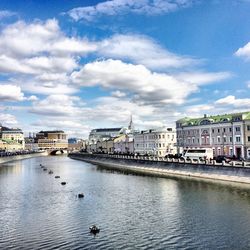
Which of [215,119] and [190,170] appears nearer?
[190,170]

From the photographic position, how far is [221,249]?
33.3 metres

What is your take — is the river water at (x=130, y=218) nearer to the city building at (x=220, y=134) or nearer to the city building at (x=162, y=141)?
the city building at (x=220, y=134)

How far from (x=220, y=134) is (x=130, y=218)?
82.4m

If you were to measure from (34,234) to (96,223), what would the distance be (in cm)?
780

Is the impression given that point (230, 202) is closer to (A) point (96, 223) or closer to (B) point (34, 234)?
(A) point (96, 223)

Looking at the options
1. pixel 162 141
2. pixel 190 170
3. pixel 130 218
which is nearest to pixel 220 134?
pixel 190 170

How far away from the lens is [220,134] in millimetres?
122125

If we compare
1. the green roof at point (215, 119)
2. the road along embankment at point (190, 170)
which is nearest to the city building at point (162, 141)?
the green roof at point (215, 119)

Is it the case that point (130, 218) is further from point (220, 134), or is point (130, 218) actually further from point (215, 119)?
point (215, 119)

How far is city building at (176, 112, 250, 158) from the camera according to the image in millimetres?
112438

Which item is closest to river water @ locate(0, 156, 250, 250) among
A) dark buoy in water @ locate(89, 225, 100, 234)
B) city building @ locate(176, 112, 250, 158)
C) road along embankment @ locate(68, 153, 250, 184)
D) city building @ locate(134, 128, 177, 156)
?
dark buoy in water @ locate(89, 225, 100, 234)

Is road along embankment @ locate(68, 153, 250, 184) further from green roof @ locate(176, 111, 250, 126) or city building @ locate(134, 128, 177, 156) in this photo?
city building @ locate(134, 128, 177, 156)

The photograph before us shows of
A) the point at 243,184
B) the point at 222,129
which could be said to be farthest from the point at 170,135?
the point at 243,184

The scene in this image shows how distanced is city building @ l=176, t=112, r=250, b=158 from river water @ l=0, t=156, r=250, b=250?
45217 millimetres
